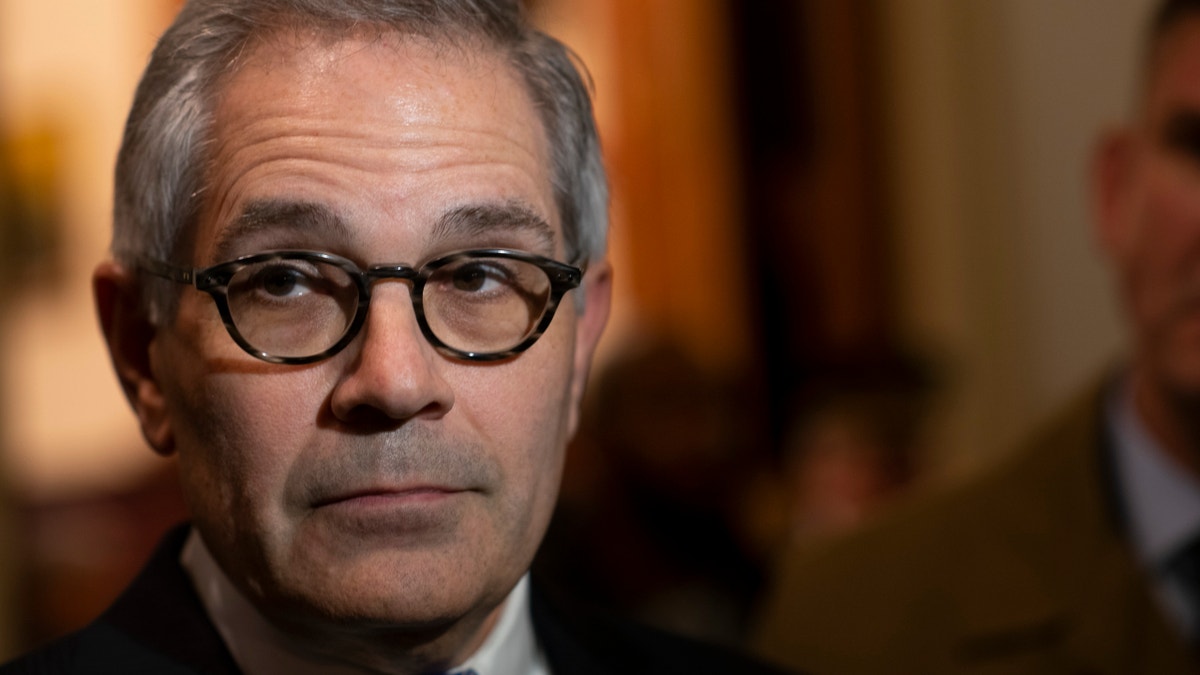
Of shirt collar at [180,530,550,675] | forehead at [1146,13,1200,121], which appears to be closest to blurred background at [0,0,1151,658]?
forehead at [1146,13,1200,121]

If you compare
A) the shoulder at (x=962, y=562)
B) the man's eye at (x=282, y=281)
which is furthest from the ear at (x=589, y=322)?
the shoulder at (x=962, y=562)

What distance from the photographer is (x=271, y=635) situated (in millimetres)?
1674

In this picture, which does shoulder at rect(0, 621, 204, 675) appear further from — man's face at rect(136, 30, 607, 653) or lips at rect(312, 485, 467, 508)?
lips at rect(312, 485, 467, 508)

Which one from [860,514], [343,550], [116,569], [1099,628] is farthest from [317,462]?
[116,569]

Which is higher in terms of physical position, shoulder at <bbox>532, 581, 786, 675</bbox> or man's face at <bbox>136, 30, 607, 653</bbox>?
man's face at <bbox>136, 30, 607, 653</bbox>

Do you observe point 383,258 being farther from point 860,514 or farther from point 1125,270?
point 860,514

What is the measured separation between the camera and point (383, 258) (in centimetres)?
154

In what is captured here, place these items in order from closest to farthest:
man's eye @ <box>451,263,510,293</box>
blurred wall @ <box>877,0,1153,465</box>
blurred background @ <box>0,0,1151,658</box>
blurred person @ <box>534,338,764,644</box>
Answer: man's eye @ <box>451,263,510,293</box>
blurred person @ <box>534,338,764,644</box>
blurred background @ <box>0,0,1151,658</box>
blurred wall @ <box>877,0,1153,465</box>

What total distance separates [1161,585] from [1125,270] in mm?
618

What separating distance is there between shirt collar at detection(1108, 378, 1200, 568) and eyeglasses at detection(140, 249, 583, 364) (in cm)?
148

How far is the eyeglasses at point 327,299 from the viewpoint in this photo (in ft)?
5.05

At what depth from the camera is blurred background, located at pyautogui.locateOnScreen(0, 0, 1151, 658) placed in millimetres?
5086

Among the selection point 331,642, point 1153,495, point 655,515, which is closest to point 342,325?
point 331,642

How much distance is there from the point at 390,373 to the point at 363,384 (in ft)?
0.11
